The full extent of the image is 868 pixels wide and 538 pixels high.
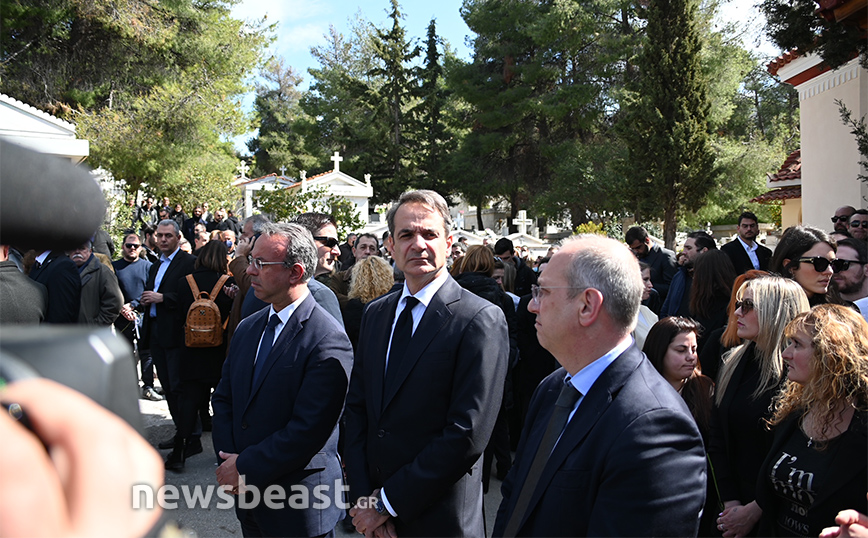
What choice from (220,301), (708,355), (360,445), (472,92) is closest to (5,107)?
(220,301)

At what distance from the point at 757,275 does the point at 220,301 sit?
182 inches

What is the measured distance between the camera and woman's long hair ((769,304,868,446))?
272cm

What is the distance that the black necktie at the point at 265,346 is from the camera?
3.23 meters

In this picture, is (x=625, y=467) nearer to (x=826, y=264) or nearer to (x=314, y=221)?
(x=826, y=264)

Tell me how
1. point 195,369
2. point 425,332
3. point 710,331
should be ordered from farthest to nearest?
point 195,369, point 710,331, point 425,332

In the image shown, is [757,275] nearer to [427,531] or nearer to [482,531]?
[482,531]

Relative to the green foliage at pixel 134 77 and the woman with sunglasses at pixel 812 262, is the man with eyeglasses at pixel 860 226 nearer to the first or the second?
the woman with sunglasses at pixel 812 262

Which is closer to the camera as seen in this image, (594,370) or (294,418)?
(594,370)

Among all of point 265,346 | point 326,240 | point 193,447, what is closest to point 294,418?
point 265,346

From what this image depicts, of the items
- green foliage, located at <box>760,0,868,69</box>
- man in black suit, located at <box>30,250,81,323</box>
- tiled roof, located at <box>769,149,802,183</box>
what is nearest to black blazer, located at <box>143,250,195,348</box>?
man in black suit, located at <box>30,250,81,323</box>

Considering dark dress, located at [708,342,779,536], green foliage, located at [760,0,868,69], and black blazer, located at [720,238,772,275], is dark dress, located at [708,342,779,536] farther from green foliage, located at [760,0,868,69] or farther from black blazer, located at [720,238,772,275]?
green foliage, located at [760,0,868,69]

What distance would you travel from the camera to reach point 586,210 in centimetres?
3703

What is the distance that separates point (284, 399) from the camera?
3.14 metres

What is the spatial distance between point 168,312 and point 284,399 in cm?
357
